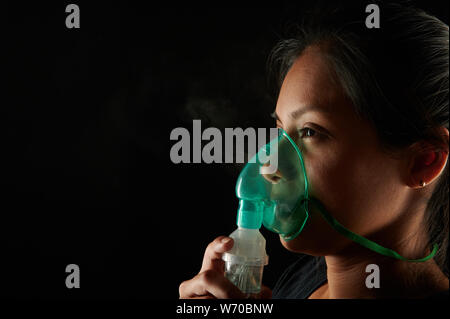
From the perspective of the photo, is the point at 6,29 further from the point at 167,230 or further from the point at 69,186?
the point at 167,230

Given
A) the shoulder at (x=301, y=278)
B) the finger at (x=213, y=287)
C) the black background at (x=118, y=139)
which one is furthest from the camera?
the black background at (x=118, y=139)

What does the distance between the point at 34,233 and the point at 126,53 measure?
0.86 m

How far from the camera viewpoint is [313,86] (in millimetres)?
1303

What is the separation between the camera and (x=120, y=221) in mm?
1985

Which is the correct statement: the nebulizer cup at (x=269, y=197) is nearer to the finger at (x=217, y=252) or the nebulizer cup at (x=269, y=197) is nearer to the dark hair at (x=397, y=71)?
the finger at (x=217, y=252)

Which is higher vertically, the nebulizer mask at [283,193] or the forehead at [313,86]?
the forehead at [313,86]

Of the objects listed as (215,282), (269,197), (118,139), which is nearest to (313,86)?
(269,197)

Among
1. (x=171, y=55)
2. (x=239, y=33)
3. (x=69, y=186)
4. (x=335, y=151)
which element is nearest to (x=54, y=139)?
(x=69, y=186)

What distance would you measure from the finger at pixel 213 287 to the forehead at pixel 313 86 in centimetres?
52

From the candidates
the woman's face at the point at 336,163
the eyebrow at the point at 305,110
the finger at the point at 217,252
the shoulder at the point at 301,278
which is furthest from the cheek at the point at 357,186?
the shoulder at the point at 301,278

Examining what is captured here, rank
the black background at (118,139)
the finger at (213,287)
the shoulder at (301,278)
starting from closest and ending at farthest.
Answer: the finger at (213,287)
the shoulder at (301,278)
the black background at (118,139)

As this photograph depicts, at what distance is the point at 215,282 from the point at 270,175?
337 mm

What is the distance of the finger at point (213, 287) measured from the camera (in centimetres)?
125

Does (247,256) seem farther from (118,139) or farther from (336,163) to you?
(118,139)
